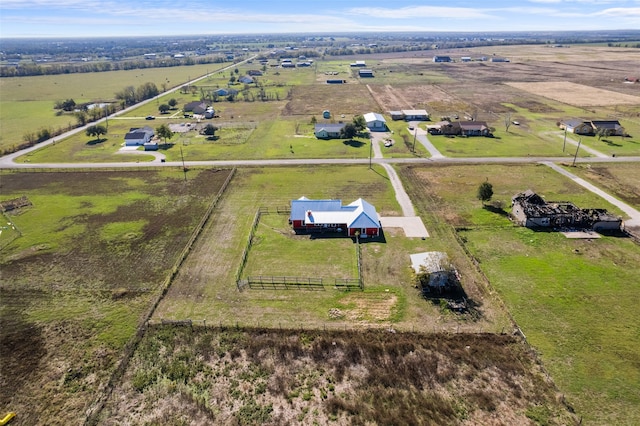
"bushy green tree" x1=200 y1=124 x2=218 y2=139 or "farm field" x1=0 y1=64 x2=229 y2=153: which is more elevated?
"farm field" x1=0 y1=64 x2=229 y2=153

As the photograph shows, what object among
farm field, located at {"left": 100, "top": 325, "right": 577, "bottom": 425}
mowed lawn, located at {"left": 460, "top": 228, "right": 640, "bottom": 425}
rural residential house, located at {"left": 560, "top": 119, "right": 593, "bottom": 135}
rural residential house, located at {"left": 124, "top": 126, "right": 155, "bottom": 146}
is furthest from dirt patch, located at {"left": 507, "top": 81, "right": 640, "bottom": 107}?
rural residential house, located at {"left": 124, "top": 126, "right": 155, "bottom": 146}

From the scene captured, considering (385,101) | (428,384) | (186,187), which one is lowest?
(428,384)

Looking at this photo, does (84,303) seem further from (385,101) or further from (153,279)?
(385,101)

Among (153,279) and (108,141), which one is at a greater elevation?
(108,141)

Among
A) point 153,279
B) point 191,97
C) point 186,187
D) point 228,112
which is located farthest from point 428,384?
point 191,97

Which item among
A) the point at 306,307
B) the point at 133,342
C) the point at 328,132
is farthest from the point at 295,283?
the point at 328,132

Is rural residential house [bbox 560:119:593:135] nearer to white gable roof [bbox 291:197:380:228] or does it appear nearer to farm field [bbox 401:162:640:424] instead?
farm field [bbox 401:162:640:424]

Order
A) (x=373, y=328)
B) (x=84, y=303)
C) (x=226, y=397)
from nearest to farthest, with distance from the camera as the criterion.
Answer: (x=226, y=397) → (x=373, y=328) → (x=84, y=303)
